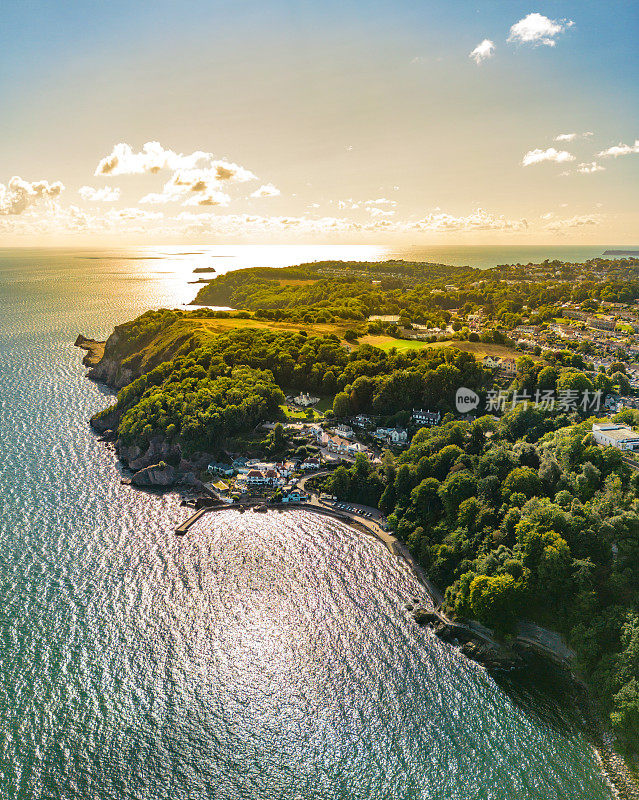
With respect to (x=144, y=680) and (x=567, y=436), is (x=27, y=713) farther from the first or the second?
(x=567, y=436)

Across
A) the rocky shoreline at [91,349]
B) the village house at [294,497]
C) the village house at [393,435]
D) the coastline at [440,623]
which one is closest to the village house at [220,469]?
the coastline at [440,623]

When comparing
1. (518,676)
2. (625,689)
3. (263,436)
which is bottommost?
(518,676)

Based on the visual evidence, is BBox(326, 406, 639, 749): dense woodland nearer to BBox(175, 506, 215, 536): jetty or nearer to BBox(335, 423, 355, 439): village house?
BBox(335, 423, 355, 439): village house

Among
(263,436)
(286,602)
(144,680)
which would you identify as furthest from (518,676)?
(263,436)

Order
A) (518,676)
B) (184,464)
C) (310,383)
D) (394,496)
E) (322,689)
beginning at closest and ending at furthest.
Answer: (322,689), (518,676), (394,496), (184,464), (310,383)

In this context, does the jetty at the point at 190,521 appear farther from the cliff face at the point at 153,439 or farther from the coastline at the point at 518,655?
the coastline at the point at 518,655

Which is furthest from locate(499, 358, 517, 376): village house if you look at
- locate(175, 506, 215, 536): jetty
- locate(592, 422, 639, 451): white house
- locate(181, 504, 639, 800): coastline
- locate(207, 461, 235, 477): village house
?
locate(175, 506, 215, 536): jetty

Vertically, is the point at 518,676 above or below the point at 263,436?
below

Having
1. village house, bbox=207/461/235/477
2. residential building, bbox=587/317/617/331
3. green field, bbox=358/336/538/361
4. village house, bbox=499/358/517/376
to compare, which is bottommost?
village house, bbox=207/461/235/477
